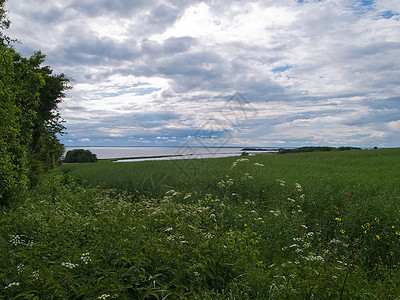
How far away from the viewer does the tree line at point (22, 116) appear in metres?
6.07

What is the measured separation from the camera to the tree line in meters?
6.07

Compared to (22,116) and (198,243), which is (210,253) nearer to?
(198,243)

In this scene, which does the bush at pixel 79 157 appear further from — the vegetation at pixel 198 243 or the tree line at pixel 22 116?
the vegetation at pixel 198 243

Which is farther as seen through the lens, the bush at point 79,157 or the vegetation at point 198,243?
the bush at point 79,157

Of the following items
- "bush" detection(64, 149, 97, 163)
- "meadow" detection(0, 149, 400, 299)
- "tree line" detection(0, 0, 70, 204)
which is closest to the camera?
"meadow" detection(0, 149, 400, 299)

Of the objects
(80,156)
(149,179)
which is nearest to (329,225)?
(149,179)

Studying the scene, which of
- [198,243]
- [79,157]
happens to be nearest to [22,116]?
[198,243]

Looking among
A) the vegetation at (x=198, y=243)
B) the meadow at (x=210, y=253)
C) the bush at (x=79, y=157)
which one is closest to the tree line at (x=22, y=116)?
the vegetation at (x=198, y=243)

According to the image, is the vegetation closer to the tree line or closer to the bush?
the tree line

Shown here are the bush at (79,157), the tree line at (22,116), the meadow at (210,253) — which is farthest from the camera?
the bush at (79,157)

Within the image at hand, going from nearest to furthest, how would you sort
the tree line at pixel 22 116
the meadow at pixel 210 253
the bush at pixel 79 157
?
the meadow at pixel 210 253, the tree line at pixel 22 116, the bush at pixel 79 157

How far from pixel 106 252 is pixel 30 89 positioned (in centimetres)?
686

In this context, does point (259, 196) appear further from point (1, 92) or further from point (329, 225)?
point (1, 92)

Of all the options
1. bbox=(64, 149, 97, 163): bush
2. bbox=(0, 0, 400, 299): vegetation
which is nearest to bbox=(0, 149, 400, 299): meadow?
bbox=(0, 0, 400, 299): vegetation
